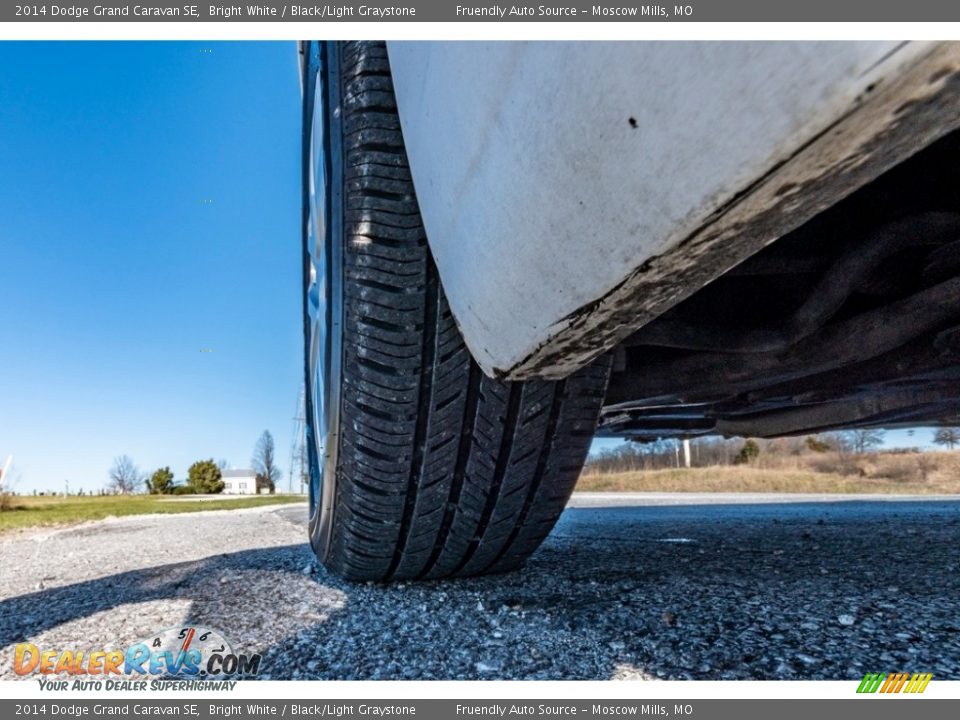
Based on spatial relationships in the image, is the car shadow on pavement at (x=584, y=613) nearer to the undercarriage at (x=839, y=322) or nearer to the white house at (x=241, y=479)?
the undercarriage at (x=839, y=322)

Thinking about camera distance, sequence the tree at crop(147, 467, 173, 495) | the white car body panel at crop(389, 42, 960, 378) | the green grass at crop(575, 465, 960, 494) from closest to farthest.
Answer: the white car body panel at crop(389, 42, 960, 378) → the green grass at crop(575, 465, 960, 494) → the tree at crop(147, 467, 173, 495)

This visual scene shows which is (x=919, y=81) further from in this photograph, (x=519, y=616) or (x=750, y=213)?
(x=519, y=616)

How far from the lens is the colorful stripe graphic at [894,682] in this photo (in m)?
0.73

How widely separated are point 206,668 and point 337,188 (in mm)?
857

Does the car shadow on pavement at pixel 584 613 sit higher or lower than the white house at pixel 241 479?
higher

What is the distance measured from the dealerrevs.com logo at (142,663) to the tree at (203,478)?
28.1 meters

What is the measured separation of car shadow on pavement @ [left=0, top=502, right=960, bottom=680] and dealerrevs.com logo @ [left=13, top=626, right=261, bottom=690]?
0.04m

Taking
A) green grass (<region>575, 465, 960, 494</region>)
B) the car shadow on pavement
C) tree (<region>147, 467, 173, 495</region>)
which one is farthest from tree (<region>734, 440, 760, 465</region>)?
tree (<region>147, 467, 173, 495</region>)

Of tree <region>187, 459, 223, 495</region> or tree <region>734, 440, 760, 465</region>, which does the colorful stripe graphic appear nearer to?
tree <region>734, 440, 760, 465</region>

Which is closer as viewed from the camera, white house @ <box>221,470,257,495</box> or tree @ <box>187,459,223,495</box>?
tree @ <box>187,459,223,495</box>

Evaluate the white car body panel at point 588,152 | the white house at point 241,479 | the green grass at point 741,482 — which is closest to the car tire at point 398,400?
the white car body panel at point 588,152

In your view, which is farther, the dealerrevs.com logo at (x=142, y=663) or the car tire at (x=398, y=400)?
the car tire at (x=398, y=400)

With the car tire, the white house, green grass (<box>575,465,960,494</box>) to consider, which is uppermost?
the car tire

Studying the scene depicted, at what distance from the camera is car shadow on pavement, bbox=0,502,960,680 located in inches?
34.0
